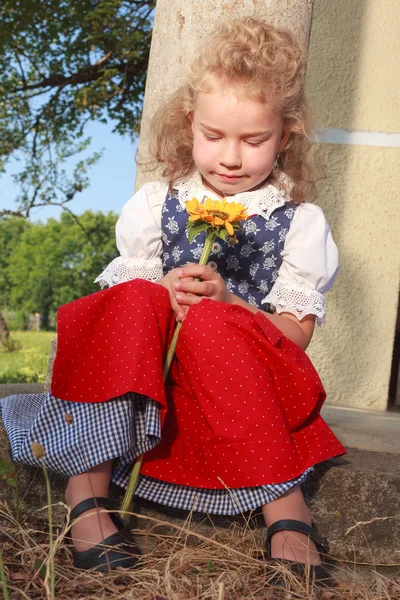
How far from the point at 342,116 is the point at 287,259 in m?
1.95

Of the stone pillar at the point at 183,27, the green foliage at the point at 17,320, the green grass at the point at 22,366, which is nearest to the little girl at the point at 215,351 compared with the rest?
the stone pillar at the point at 183,27

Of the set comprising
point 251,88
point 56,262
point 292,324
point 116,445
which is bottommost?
point 56,262

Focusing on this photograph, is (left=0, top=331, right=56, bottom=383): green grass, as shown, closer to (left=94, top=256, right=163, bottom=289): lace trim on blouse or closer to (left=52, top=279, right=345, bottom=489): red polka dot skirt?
(left=94, top=256, right=163, bottom=289): lace trim on blouse

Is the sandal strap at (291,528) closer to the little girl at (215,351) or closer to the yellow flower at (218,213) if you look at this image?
the little girl at (215,351)

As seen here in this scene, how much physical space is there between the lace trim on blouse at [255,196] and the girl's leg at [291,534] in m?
0.94

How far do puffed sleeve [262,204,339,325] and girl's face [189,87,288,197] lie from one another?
219 millimetres

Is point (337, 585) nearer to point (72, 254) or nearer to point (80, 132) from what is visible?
point (80, 132)

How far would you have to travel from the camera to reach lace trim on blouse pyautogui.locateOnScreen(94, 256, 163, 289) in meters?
2.59

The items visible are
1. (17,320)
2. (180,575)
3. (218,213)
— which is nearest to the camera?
(180,575)

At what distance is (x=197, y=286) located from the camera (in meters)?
2.18

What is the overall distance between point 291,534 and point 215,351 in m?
0.53

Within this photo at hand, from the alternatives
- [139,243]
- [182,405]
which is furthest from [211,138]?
[182,405]

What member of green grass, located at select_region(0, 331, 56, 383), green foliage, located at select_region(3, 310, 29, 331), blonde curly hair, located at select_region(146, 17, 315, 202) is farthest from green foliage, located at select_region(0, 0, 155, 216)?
green foliage, located at select_region(3, 310, 29, 331)

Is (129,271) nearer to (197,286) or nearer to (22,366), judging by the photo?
(197,286)
